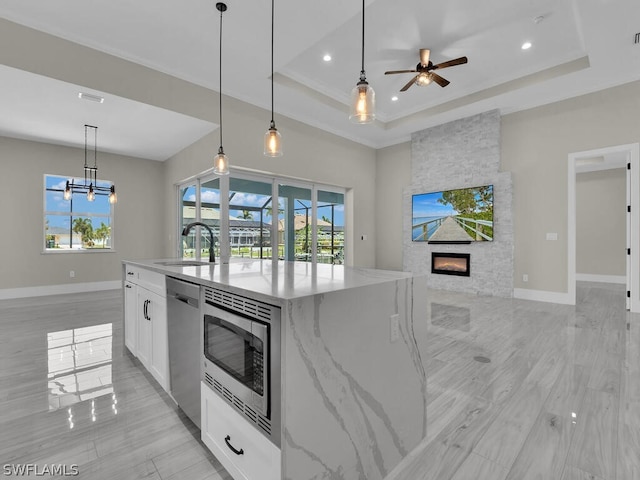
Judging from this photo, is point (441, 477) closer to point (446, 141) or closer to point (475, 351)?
point (475, 351)

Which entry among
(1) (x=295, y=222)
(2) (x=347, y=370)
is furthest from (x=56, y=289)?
(2) (x=347, y=370)

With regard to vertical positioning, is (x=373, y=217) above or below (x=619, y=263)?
above

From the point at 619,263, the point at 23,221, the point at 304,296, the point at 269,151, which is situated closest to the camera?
the point at 304,296

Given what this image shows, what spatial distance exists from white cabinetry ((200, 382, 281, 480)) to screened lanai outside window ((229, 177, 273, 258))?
13.4 ft

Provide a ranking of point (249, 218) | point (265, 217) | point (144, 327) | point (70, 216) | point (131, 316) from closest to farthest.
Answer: point (144, 327)
point (131, 316)
point (249, 218)
point (265, 217)
point (70, 216)

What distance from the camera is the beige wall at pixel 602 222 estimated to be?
7047mm

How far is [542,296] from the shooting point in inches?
207

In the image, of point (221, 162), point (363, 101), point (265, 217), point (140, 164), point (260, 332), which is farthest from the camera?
point (140, 164)

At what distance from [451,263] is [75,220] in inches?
317

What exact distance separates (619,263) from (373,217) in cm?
571

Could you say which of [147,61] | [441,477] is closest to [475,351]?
[441,477]

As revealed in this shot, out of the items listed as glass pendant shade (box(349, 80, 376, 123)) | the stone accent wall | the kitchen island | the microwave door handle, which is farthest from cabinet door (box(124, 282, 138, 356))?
the stone accent wall

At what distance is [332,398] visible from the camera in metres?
1.22

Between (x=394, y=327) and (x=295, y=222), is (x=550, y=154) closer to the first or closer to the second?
(x=295, y=222)
